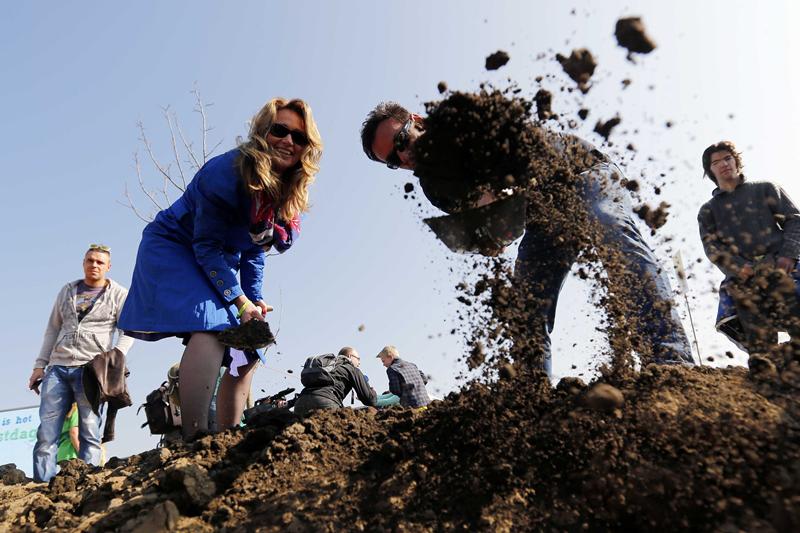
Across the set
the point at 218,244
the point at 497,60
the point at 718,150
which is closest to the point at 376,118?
the point at 497,60

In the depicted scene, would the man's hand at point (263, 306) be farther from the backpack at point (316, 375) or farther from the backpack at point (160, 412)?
the backpack at point (160, 412)

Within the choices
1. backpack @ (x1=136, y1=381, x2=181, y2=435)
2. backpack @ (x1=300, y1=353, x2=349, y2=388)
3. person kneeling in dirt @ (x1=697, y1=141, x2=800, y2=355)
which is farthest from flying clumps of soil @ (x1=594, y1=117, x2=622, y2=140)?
backpack @ (x1=136, y1=381, x2=181, y2=435)

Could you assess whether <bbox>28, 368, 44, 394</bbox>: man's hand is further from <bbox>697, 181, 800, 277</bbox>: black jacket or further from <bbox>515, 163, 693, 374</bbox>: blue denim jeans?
<bbox>697, 181, 800, 277</bbox>: black jacket

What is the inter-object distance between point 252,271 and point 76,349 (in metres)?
1.87

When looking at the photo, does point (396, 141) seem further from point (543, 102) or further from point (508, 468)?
point (508, 468)

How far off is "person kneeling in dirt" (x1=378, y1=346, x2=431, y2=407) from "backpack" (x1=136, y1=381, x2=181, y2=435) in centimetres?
202

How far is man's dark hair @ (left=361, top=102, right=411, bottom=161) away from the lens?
3.01 meters

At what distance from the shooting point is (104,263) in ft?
15.2

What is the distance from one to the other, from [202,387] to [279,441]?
704mm

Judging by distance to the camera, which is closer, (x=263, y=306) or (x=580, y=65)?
(x=580, y=65)

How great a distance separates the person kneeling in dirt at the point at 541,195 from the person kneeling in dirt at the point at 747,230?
719 mm

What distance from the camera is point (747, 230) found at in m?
3.62

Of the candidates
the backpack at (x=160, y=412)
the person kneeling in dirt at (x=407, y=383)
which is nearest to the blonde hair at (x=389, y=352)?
the person kneeling in dirt at (x=407, y=383)

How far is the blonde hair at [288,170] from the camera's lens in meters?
2.79
